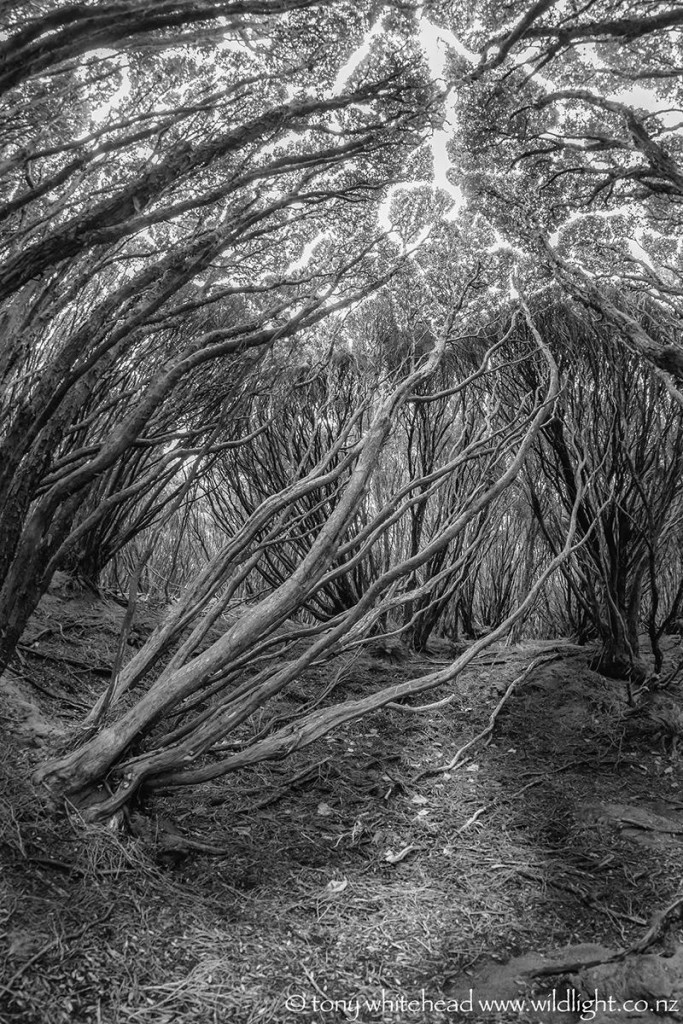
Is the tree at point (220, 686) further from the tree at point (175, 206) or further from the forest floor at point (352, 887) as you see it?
the tree at point (175, 206)

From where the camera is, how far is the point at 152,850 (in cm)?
179

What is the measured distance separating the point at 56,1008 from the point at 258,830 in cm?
99

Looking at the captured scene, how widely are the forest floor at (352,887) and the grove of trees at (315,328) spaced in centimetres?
25

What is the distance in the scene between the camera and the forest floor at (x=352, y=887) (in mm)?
1362

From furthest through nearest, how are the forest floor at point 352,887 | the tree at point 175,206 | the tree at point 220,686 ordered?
the tree at point 175,206 < the tree at point 220,686 < the forest floor at point 352,887

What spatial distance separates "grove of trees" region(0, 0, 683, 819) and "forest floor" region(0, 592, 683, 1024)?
248 millimetres

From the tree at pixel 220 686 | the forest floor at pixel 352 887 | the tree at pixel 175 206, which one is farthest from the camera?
the tree at pixel 175 206

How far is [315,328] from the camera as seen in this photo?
4855mm

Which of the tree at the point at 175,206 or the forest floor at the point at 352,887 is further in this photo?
the tree at the point at 175,206

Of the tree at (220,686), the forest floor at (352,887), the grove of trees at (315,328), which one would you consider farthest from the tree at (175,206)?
the forest floor at (352,887)

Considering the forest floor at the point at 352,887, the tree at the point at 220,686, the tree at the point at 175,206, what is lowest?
the forest floor at the point at 352,887

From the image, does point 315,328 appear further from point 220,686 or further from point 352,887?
point 352,887

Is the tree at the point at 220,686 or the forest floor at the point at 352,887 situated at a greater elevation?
the tree at the point at 220,686

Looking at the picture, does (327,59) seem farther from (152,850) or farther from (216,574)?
(152,850)
